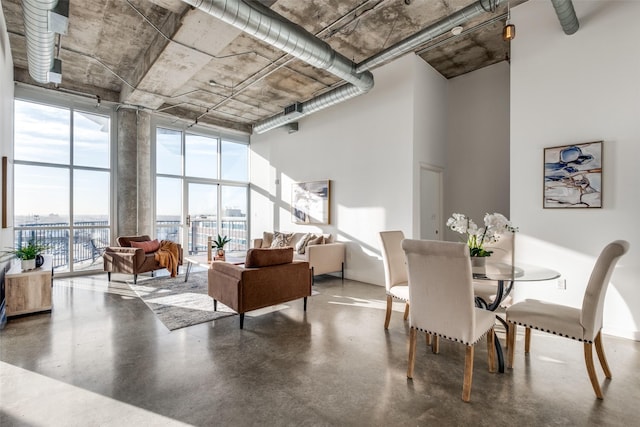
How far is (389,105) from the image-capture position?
17.2 feet

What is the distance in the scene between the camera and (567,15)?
3.18 metres

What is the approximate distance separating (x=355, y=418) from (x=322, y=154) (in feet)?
17.3

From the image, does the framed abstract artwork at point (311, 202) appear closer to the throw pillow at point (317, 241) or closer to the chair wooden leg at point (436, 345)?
the throw pillow at point (317, 241)

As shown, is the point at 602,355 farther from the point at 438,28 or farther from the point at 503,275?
the point at 438,28

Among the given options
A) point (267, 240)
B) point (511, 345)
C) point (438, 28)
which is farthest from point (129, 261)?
point (438, 28)

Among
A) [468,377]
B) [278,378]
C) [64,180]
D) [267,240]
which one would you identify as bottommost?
[278,378]

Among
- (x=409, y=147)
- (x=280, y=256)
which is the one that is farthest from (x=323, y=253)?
(x=409, y=147)

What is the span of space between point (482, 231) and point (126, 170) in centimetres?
662

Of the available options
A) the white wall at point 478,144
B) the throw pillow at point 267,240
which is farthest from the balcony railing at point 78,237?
the white wall at point 478,144

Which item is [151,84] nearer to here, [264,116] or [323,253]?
[264,116]

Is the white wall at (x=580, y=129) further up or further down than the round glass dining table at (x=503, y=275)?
further up

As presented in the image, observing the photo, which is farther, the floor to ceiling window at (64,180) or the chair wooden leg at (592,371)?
the floor to ceiling window at (64,180)

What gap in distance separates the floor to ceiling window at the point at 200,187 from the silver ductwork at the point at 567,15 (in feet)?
23.9

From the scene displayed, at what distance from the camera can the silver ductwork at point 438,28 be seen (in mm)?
3094
